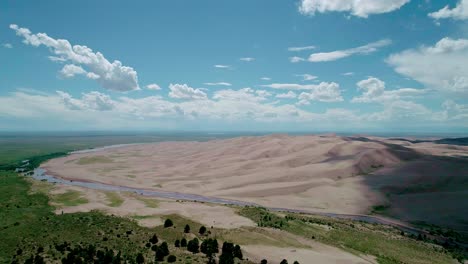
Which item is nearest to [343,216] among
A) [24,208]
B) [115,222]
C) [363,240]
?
[363,240]

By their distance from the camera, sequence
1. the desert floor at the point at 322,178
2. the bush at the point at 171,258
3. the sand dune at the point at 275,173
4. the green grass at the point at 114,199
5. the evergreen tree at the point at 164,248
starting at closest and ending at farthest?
the bush at the point at 171,258, the evergreen tree at the point at 164,248, the green grass at the point at 114,199, the desert floor at the point at 322,178, the sand dune at the point at 275,173

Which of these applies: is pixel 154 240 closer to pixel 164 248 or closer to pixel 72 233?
pixel 164 248

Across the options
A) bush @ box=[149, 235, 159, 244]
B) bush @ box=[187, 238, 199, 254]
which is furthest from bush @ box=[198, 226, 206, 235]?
bush @ box=[149, 235, 159, 244]

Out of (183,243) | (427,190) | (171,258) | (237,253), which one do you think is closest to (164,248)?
(171,258)

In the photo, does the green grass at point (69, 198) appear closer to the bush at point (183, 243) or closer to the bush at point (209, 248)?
the bush at point (183, 243)

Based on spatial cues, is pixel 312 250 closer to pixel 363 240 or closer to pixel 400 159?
pixel 363 240

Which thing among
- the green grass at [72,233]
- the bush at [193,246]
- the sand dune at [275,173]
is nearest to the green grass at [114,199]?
the green grass at [72,233]
